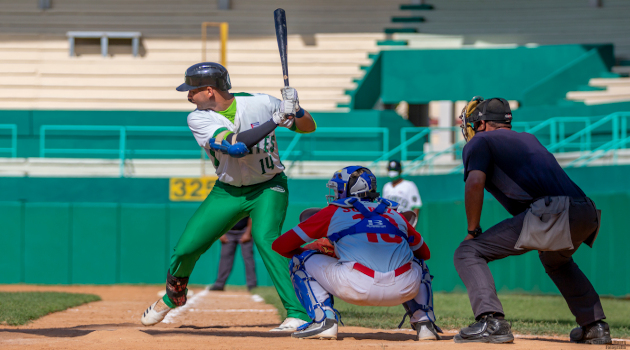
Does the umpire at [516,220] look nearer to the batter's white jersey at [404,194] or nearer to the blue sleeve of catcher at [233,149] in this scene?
the blue sleeve of catcher at [233,149]

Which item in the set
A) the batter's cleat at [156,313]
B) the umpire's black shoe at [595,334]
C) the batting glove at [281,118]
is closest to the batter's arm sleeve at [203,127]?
the batting glove at [281,118]

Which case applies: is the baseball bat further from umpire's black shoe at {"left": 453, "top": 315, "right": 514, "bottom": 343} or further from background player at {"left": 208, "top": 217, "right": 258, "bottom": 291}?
background player at {"left": 208, "top": 217, "right": 258, "bottom": 291}

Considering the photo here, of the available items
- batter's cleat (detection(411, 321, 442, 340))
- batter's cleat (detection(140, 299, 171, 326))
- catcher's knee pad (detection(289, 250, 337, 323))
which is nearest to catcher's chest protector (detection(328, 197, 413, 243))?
catcher's knee pad (detection(289, 250, 337, 323))

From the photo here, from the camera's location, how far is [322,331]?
194 inches

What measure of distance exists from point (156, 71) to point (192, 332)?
1437 cm

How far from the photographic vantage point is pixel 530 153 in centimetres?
486

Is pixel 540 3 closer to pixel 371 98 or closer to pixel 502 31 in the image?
pixel 502 31

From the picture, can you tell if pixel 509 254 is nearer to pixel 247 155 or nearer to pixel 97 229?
pixel 247 155

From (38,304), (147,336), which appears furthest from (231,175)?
(38,304)

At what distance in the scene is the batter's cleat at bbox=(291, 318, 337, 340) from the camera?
16.1 ft

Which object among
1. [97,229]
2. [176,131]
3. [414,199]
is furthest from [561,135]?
[97,229]

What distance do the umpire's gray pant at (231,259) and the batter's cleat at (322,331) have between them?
23.5 ft

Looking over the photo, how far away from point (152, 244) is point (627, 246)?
26.6 ft

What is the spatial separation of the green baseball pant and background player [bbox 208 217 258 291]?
6153 millimetres
